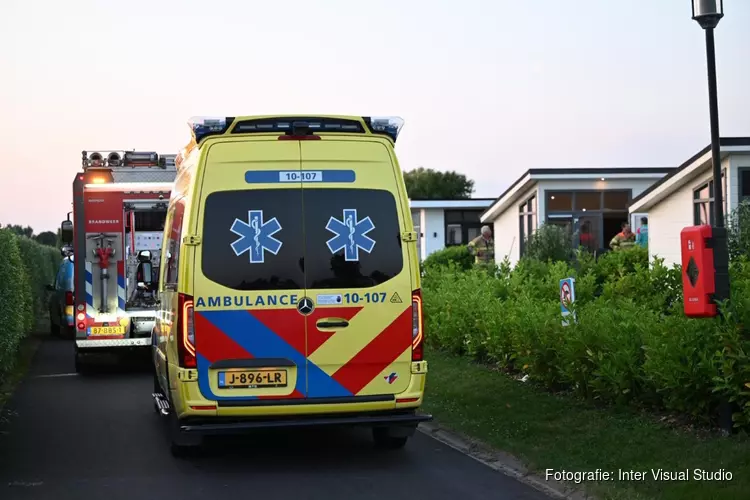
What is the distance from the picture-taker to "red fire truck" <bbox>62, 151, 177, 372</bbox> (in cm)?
1670

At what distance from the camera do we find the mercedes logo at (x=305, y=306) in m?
8.95

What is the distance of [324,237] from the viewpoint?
29.9ft

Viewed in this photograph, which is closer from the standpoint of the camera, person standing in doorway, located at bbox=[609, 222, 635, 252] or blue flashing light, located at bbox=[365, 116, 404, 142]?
blue flashing light, located at bbox=[365, 116, 404, 142]

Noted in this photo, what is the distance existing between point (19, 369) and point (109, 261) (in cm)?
291

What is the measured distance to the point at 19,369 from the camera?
18.2 metres

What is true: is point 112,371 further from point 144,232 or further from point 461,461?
point 461,461

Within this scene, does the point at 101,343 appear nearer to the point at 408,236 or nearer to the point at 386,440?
the point at 386,440

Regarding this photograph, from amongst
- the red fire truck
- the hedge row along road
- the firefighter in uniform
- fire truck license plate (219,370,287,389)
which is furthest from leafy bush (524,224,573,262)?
fire truck license plate (219,370,287,389)

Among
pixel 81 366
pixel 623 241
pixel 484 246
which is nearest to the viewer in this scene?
pixel 81 366

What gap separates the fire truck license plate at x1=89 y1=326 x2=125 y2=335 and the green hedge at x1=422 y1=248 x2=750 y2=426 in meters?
4.92

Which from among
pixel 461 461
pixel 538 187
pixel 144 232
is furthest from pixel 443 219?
pixel 461 461

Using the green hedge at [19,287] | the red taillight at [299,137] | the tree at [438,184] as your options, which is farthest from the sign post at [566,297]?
the tree at [438,184]

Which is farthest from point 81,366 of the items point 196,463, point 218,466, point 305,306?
point 305,306

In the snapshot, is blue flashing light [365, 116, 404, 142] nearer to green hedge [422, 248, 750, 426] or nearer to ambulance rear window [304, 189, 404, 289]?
ambulance rear window [304, 189, 404, 289]
